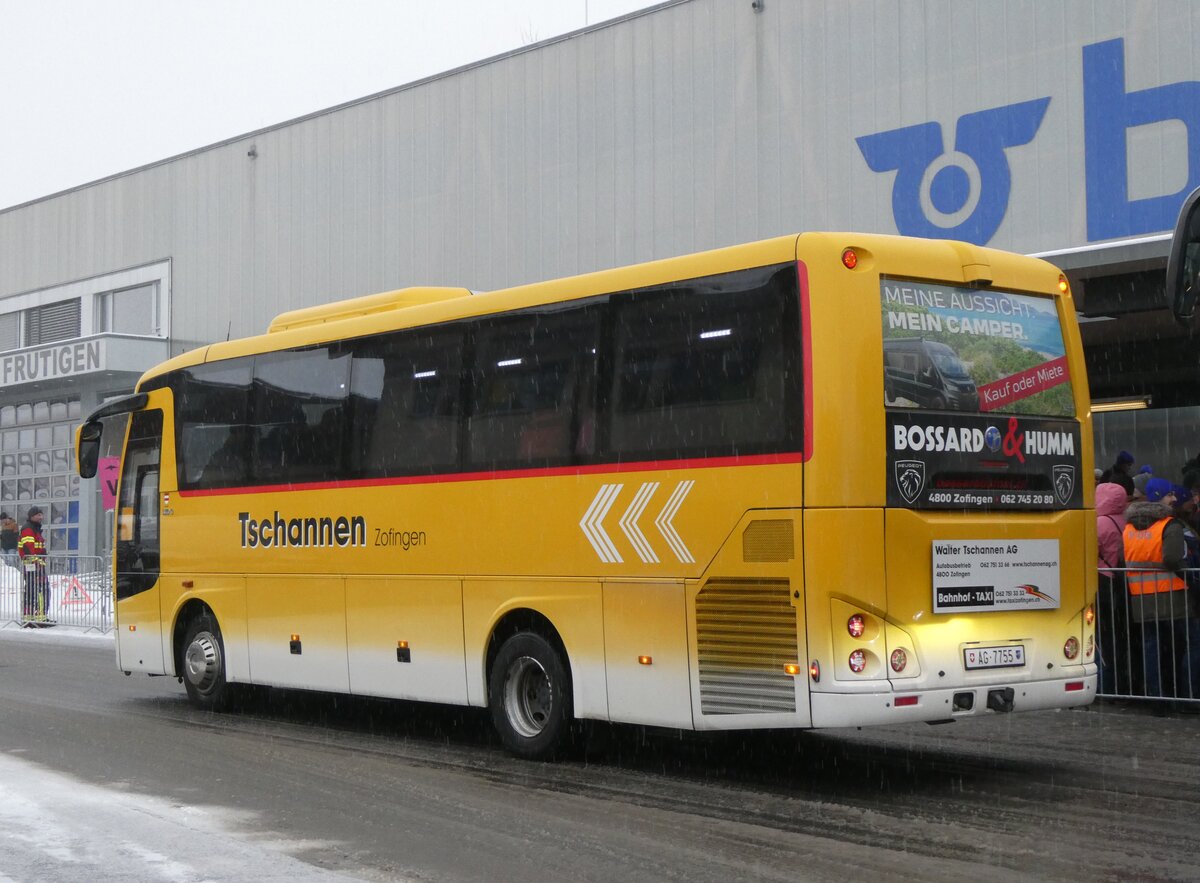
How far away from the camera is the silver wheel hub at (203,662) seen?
13781mm

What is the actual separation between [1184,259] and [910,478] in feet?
6.84

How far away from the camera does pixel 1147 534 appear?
1287cm

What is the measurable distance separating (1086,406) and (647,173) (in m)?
17.1

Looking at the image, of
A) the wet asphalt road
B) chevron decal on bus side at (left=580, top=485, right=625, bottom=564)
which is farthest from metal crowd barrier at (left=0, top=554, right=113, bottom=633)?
chevron decal on bus side at (left=580, top=485, right=625, bottom=564)

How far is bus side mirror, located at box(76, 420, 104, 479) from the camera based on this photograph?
→ 14727 millimetres

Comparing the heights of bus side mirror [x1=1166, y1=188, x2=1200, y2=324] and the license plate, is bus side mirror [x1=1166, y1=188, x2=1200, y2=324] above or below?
above

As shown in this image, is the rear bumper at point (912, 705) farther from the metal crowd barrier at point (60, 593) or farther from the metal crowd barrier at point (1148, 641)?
the metal crowd barrier at point (60, 593)

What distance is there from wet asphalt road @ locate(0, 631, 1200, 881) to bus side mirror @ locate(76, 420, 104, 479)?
2378mm

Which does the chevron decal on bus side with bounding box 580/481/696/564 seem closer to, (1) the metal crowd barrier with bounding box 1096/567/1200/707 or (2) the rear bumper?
A: (2) the rear bumper

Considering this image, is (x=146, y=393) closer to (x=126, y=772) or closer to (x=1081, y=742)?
(x=126, y=772)

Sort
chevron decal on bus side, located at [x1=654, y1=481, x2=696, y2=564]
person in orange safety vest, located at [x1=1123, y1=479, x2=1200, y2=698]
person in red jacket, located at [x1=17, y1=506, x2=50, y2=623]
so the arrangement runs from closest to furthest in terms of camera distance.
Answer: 1. chevron decal on bus side, located at [x1=654, y1=481, x2=696, y2=564]
2. person in orange safety vest, located at [x1=1123, y1=479, x2=1200, y2=698]
3. person in red jacket, located at [x1=17, y1=506, x2=50, y2=623]

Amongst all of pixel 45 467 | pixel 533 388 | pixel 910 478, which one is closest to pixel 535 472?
pixel 533 388

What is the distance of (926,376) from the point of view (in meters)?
9.07

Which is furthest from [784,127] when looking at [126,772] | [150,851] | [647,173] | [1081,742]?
[150,851]
